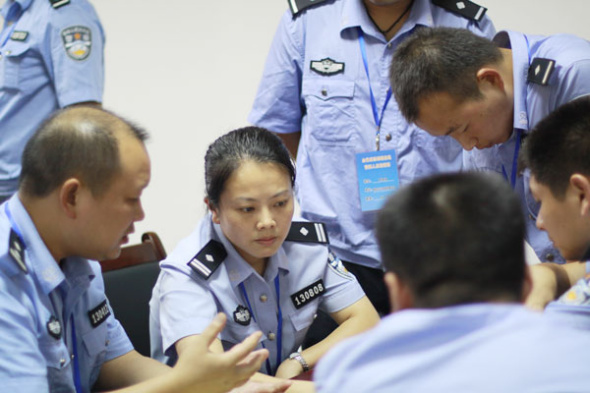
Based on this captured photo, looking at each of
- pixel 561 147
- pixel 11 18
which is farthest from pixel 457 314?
pixel 11 18

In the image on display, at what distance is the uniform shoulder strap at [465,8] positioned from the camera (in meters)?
2.30

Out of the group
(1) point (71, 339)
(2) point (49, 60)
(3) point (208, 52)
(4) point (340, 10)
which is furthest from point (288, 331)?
(3) point (208, 52)

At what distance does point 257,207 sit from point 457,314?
1047mm

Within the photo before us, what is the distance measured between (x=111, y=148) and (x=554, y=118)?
3.16ft

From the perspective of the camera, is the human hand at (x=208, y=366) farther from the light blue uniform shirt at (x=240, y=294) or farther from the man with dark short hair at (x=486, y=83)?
the man with dark short hair at (x=486, y=83)

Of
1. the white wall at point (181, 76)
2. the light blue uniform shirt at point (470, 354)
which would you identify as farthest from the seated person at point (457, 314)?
the white wall at point (181, 76)

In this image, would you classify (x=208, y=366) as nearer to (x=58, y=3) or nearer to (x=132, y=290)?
(x=132, y=290)

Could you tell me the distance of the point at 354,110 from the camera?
7.60 feet

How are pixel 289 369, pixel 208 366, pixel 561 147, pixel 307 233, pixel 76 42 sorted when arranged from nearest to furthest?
pixel 208 366 < pixel 561 147 < pixel 289 369 < pixel 307 233 < pixel 76 42

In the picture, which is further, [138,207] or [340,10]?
[340,10]

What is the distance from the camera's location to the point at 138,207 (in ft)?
4.93

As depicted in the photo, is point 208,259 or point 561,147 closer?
point 561,147

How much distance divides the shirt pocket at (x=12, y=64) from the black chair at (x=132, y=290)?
807 millimetres

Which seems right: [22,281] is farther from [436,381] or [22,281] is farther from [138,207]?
[436,381]
